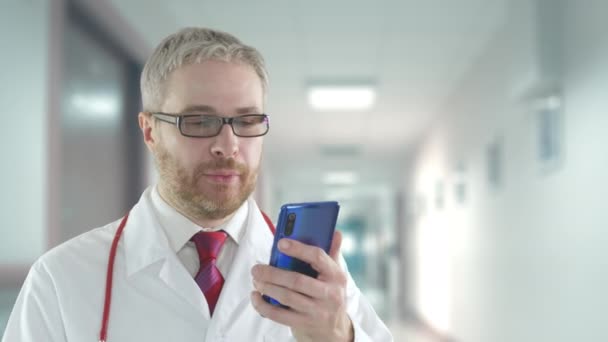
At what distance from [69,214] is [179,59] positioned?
257 centimetres

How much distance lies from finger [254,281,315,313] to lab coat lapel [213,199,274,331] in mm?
215

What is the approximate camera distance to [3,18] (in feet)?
9.87

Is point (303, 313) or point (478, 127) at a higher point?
point (478, 127)

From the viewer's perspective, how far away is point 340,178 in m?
15.2

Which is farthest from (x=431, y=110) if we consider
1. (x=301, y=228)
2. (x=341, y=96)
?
(x=301, y=228)

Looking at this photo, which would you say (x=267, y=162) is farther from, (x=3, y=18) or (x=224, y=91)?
(x=224, y=91)

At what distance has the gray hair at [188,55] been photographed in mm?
1415

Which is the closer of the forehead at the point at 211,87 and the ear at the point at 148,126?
the forehead at the point at 211,87

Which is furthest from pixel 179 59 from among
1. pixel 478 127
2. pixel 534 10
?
pixel 478 127

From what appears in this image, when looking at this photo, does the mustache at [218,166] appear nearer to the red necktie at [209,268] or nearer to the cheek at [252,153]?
the cheek at [252,153]

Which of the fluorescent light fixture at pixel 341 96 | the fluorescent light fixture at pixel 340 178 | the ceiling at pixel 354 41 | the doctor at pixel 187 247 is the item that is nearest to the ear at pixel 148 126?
the doctor at pixel 187 247

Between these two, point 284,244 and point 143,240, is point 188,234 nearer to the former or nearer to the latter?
point 143,240

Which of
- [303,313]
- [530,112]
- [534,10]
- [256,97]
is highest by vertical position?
[534,10]

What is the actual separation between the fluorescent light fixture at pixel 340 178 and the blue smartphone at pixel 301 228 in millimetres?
12851
